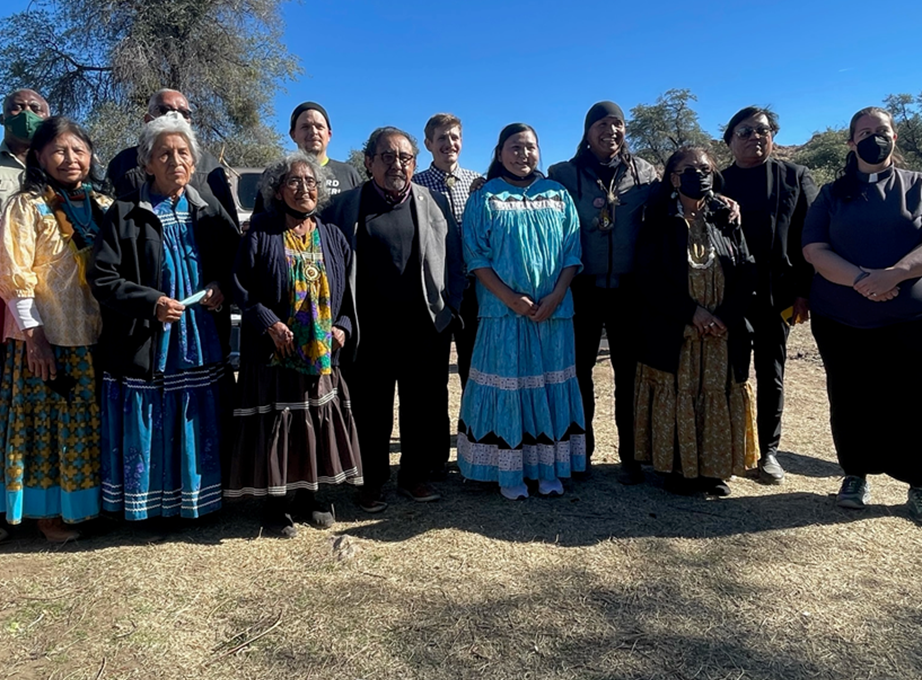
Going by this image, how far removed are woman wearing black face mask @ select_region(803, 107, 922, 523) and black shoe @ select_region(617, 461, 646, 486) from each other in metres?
1.08

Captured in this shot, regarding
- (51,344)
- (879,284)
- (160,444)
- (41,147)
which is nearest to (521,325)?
(879,284)

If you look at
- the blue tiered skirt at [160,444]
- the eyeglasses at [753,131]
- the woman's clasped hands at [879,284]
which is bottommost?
the blue tiered skirt at [160,444]

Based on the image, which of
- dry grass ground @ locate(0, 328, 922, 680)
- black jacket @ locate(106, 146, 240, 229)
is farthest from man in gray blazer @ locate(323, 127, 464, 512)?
black jacket @ locate(106, 146, 240, 229)

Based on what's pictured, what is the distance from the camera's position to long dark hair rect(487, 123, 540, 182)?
3729 mm

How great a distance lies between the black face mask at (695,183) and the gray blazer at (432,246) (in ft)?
4.24

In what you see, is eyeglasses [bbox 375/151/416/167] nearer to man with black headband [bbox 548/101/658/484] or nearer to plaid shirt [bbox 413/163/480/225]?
plaid shirt [bbox 413/163/480/225]

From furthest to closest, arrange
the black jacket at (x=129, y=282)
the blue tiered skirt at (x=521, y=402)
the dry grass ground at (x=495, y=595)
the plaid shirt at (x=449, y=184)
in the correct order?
the plaid shirt at (x=449, y=184)
the blue tiered skirt at (x=521, y=402)
the black jacket at (x=129, y=282)
the dry grass ground at (x=495, y=595)

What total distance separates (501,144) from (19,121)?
2855 millimetres

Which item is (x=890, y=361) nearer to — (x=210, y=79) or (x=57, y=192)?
(x=57, y=192)

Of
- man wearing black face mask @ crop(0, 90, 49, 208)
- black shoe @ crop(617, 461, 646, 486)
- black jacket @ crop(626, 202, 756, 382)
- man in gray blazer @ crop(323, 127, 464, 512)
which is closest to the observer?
man in gray blazer @ crop(323, 127, 464, 512)

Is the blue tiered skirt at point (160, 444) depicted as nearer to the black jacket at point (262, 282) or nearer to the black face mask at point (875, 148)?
the black jacket at point (262, 282)

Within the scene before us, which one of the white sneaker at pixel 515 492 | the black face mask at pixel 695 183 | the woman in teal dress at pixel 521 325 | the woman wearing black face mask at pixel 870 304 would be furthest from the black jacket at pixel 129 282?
the woman wearing black face mask at pixel 870 304

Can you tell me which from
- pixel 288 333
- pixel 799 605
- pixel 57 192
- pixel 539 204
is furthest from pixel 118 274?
pixel 799 605

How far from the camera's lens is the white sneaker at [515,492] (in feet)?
12.4
